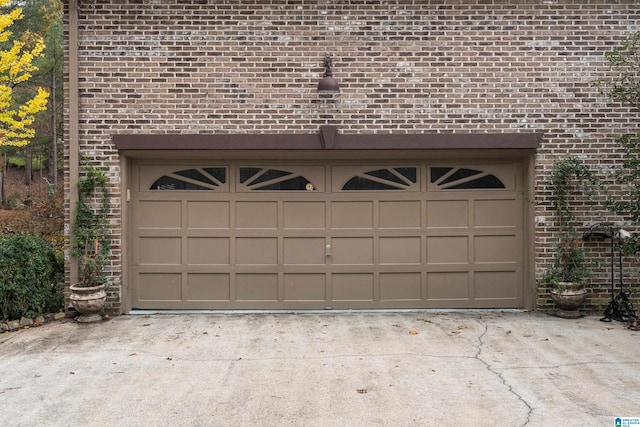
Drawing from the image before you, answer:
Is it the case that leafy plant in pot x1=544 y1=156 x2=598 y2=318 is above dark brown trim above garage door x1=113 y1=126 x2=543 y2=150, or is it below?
below

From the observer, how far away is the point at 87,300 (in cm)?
700

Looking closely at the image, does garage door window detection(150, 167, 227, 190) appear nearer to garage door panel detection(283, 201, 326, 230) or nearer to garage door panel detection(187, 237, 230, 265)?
garage door panel detection(187, 237, 230, 265)

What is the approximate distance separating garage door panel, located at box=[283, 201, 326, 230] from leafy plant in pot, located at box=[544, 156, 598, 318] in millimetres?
3261

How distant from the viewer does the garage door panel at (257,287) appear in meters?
7.76

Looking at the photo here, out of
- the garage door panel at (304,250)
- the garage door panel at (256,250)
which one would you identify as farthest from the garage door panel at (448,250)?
the garage door panel at (256,250)

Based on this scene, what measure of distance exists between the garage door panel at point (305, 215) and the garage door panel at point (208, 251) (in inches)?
A: 37.6

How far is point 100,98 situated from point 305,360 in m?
4.68

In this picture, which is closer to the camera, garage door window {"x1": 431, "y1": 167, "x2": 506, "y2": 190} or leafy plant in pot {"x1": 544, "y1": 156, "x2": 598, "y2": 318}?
leafy plant in pot {"x1": 544, "y1": 156, "x2": 598, "y2": 318}

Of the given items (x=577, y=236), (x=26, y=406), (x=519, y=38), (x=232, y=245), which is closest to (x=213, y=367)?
(x=26, y=406)

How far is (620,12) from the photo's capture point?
7555 millimetres

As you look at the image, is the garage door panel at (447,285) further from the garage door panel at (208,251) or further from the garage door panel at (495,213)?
the garage door panel at (208,251)

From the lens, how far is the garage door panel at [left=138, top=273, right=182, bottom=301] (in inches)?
305

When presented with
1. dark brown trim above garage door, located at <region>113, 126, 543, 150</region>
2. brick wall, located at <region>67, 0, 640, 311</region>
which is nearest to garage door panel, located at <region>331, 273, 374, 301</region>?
dark brown trim above garage door, located at <region>113, 126, 543, 150</region>

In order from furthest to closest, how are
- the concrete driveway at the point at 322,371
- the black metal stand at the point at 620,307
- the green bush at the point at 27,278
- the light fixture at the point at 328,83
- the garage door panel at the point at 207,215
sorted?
the garage door panel at the point at 207,215 → the light fixture at the point at 328,83 → the black metal stand at the point at 620,307 → the green bush at the point at 27,278 → the concrete driveway at the point at 322,371
